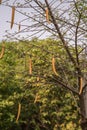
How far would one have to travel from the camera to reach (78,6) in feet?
24.8

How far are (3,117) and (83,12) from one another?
14561 mm

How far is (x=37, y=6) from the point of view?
6.96 metres

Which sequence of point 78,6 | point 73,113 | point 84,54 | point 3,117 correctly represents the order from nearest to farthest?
1. point 78,6
2. point 84,54
3. point 73,113
4. point 3,117

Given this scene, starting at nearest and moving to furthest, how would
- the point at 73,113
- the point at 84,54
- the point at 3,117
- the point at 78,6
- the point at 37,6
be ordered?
the point at 37,6, the point at 78,6, the point at 84,54, the point at 73,113, the point at 3,117

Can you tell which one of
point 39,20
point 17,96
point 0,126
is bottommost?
point 0,126

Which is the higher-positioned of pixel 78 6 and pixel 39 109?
pixel 78 6

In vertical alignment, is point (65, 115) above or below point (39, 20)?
below

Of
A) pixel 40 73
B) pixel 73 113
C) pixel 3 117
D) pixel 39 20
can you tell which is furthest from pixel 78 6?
pixel 3 117

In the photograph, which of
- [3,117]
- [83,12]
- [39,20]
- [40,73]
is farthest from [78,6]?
[3,117]

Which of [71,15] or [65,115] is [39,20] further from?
[65,115]

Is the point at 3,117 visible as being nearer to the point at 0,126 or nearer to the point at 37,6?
the point at 0,126

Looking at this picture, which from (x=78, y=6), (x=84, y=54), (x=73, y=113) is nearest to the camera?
(x=78, y=6)

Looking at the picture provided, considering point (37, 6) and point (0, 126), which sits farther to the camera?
point (0, 126)

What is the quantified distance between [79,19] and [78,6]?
534mm
